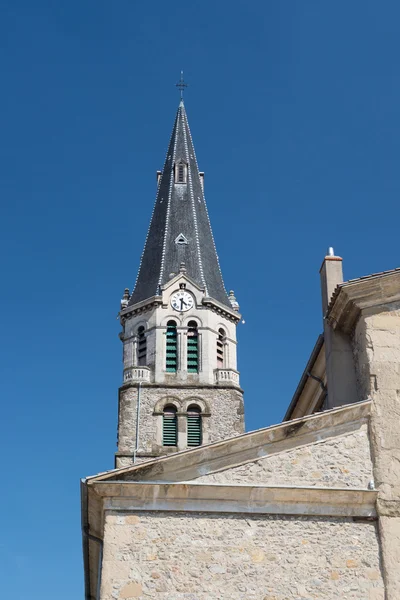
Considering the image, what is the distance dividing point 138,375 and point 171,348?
2459 mm

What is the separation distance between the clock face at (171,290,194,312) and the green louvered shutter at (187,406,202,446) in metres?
5.89

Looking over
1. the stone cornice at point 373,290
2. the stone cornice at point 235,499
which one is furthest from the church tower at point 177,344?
the stone cornice at point 235,499

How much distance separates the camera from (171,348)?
159ft

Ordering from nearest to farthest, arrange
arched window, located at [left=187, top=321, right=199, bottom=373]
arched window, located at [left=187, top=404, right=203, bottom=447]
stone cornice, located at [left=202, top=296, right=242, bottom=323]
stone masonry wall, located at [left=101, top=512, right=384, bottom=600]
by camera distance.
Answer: stone masonry wall, located at [left=101, top=512, right=384, bottom=600], arched window, located at [left=187, top=404, right=203, bottom=447], arched window, located at [left=187, top=321, right=199, bottom=373], stone cornice, located at [left=202, top=296, right=242, bottom=323]

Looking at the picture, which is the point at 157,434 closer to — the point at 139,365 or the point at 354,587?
the point at 139,365

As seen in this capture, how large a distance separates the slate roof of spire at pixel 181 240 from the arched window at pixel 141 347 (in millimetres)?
2034

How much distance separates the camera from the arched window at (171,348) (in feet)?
156

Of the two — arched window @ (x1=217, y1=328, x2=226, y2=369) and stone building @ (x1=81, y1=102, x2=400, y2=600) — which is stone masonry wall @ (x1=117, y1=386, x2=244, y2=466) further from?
stone building @ (x1=81, y1=102, x2=400, y2=600)

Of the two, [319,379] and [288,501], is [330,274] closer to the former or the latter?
[319,379]

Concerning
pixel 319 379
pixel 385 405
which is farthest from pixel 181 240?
pixel 385 405

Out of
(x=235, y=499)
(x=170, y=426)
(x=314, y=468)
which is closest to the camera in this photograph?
(x=235, y=499)

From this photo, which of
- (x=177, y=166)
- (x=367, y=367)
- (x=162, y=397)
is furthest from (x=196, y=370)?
(x=367, y=367)

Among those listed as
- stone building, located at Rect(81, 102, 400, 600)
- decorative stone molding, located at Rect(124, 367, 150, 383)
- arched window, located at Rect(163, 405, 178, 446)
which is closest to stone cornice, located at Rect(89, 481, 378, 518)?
stone building, located at Rect(81, 102, 400, 600)

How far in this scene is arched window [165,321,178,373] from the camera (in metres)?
47.7
